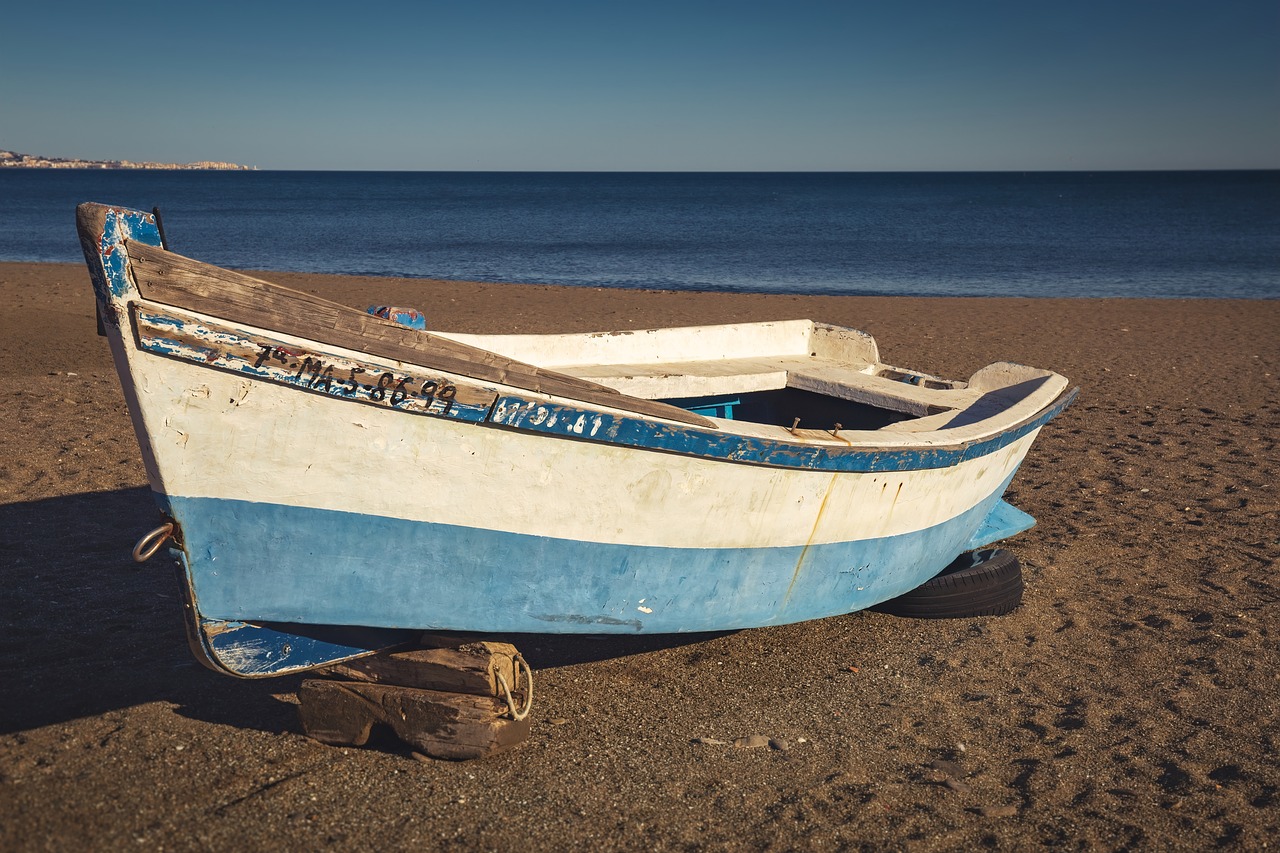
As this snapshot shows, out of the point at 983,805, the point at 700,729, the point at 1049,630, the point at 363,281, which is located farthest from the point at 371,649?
the point at 363,281

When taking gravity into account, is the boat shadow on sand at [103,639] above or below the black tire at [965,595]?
below

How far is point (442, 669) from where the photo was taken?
127 inches

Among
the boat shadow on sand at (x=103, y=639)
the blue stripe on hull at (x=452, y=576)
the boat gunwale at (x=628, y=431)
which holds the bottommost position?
the boat shadow on sand at (x=103, y=639)

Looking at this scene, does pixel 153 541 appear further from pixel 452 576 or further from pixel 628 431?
pixel 628 431

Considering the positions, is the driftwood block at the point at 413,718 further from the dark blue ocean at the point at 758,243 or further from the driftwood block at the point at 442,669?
the dark blue ocean at the point at 758,243

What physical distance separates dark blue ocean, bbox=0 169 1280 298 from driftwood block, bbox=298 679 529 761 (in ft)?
39.0

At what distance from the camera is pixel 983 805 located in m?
3.17

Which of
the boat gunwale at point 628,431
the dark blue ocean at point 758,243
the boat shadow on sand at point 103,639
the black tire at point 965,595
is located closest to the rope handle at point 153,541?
the boat shadow on sand at point 103,639

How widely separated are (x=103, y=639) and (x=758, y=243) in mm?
37997

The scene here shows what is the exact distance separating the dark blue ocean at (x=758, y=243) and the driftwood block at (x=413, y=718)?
39.0 ft

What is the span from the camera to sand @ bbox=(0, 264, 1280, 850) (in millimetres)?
2975

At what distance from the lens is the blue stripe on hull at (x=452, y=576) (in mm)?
2934

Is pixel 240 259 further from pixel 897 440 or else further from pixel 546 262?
pixel 897 440

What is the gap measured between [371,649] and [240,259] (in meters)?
29.2
